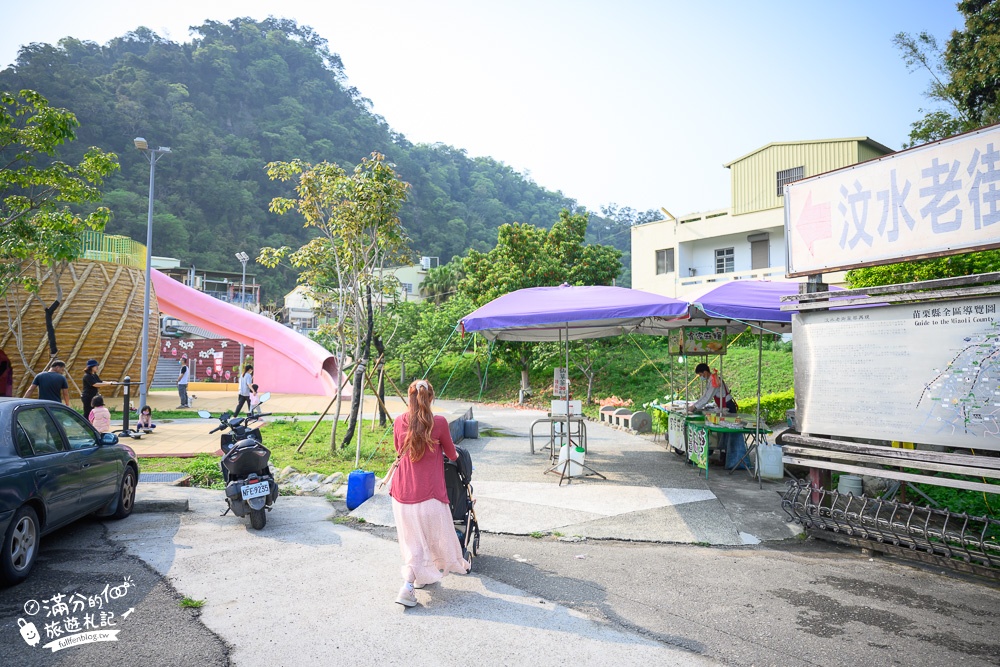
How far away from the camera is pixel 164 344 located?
105 feet

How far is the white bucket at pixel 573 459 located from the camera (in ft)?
29.0

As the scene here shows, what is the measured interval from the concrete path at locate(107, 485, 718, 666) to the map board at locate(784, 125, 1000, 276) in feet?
13.1

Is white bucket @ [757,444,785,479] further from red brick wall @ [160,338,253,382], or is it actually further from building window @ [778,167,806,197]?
red brick wall @ [160,338,253,382]

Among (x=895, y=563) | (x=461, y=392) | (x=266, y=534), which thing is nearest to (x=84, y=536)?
(x=266, y=534)

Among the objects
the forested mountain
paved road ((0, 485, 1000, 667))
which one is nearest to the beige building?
paved road ((0, 485, 1000, 667))

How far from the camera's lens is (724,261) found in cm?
2734

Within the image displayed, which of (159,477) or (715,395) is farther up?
(715,395)

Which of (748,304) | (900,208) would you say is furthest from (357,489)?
(900,208)

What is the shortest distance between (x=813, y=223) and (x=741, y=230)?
21.0 meters

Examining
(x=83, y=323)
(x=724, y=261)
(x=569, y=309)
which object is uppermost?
(x=724, y=261)

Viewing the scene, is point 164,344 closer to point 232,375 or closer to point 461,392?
point 232,375

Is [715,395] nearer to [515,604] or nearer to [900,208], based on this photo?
[900,208]

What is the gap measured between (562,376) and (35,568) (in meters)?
6.98

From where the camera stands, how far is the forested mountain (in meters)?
53.5
